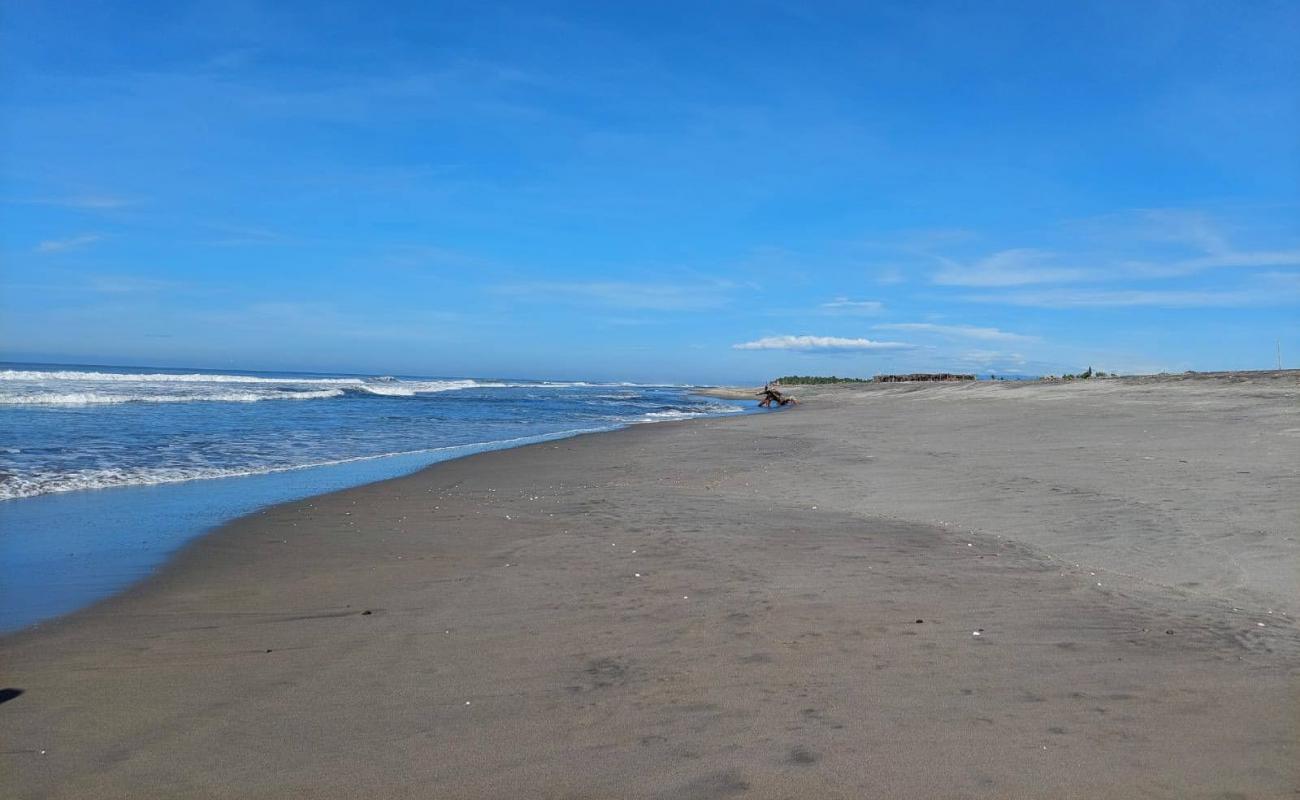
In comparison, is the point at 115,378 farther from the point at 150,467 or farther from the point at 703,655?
the point at 703,655

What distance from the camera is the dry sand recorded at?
3301 mm

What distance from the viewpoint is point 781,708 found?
3.84m

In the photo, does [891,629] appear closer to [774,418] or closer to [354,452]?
[354,452]

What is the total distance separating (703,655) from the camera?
15.0 feet

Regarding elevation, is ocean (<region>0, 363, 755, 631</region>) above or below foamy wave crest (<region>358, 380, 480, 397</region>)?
below

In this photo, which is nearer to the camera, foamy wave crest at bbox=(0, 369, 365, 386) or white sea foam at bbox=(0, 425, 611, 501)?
A: white sea foam at bbox=(0, 425, 611, 501)

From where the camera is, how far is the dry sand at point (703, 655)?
10.8ft

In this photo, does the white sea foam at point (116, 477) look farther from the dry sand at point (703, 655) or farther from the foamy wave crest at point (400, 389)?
the foamy wave crest at point (400, 389)

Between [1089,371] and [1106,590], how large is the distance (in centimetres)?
4735

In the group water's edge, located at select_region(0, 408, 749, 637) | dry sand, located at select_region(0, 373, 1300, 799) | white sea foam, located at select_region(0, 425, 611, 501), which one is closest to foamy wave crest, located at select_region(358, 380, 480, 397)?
white sea foam, located at select_region(0, 425, 611, 501)

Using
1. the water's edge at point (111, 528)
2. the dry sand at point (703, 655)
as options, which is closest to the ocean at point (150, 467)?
the water's edge at point (111, 528)

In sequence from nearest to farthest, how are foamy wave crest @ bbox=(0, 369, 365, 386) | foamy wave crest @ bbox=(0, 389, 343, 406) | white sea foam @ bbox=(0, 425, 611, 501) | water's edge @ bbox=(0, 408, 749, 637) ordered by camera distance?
water's edge @ bbox=(0, 408, 749, 637), white sea foam @ bbox=(0, 425, 611, 501), foamy wave crest @ bbox=(0, 389, 343, 406), foamy wave crest @ bbox=(0, 369, 365, 386)

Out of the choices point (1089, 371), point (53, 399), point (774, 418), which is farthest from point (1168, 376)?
point (53, 399)

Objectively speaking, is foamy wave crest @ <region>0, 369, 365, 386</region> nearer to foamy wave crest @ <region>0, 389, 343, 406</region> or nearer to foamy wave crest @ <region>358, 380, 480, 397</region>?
foamy wave crest @ <region>358, 380, 480, 397</region>
